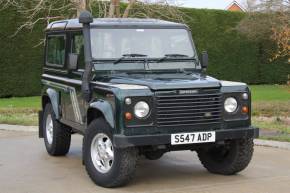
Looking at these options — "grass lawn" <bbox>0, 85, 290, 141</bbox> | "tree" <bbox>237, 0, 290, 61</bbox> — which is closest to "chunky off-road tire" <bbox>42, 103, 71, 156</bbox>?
"grass lawn" <bbox>0, 85, 290, 141</bbox>

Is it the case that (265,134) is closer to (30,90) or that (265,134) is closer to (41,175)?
(41,175)

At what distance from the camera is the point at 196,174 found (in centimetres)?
784

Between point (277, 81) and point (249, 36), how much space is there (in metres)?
4.28

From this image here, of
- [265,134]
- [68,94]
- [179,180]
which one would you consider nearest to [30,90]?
[265,134]

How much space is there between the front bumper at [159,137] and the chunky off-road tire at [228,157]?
26cm

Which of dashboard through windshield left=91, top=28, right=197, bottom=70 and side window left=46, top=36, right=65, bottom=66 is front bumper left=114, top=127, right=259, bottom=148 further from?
side window left=46, top=36, right=65, bottom=66

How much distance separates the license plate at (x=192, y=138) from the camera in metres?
6.84

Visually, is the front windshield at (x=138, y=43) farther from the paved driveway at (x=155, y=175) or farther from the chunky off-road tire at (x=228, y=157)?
the paved driveway at (x=155, y=175)

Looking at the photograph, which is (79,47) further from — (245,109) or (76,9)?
(76,9)

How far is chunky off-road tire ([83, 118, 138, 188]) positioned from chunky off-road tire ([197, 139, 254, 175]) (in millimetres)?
1396

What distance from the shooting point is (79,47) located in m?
8.09

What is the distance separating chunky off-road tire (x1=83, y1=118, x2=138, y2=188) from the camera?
22.1 ft

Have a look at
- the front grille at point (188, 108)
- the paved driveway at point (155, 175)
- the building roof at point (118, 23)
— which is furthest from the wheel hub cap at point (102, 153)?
the building roof at point (118, 23)

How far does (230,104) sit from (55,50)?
319cm
